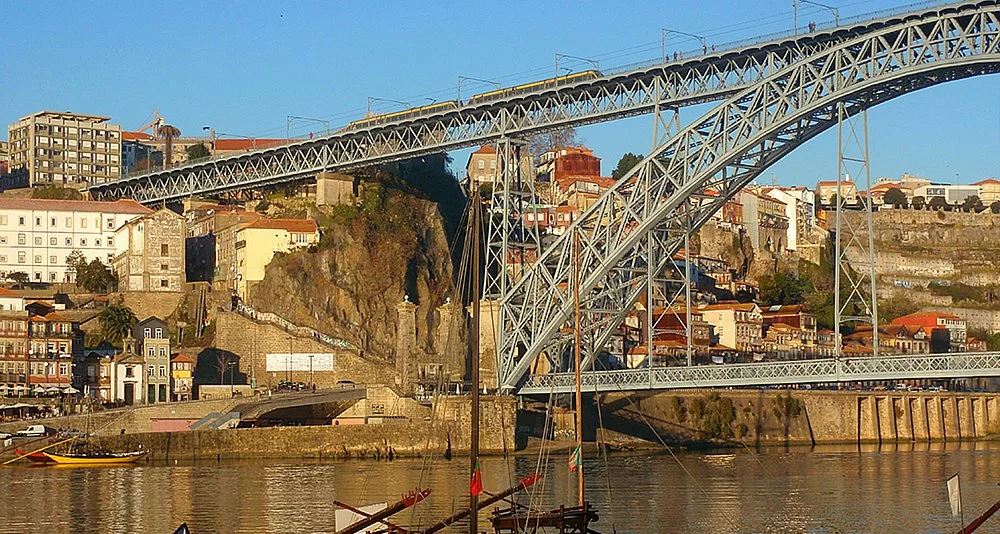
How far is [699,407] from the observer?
252 ft

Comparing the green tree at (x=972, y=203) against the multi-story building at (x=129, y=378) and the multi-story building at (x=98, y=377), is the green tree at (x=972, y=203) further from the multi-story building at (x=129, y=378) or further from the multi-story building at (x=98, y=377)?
the multi-story building at (x=129, y=378)

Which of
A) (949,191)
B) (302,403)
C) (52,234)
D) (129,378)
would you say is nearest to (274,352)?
(129,378)

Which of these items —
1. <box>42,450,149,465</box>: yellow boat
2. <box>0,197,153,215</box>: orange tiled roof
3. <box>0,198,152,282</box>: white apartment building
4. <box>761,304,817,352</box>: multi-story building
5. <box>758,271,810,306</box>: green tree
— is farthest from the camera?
<box>758,271,810,306</box>: green tree

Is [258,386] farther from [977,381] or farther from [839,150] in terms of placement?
[977,381]

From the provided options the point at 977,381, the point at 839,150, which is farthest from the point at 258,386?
the point at 977,381

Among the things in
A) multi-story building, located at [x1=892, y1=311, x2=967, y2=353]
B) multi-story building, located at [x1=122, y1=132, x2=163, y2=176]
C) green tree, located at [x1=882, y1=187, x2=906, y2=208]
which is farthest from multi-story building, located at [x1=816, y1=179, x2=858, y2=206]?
multi-story building, located at [x1=122, y1=132, x2=163, y2=176]

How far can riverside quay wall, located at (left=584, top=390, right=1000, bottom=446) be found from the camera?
74.3 m

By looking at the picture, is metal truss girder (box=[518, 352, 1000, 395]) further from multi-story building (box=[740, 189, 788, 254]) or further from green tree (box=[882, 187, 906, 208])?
green tree (box=[882, 187, 906, 208])

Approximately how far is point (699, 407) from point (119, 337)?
102 feet

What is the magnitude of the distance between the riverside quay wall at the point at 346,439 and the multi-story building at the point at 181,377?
13.5 meters

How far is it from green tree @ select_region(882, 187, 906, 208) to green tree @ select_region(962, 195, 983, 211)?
5.79 metres

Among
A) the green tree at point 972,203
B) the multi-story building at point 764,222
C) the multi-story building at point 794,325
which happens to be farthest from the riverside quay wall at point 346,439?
the green tree at point 972,203

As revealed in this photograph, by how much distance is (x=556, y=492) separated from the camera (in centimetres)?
5078

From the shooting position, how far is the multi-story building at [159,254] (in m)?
92.3
